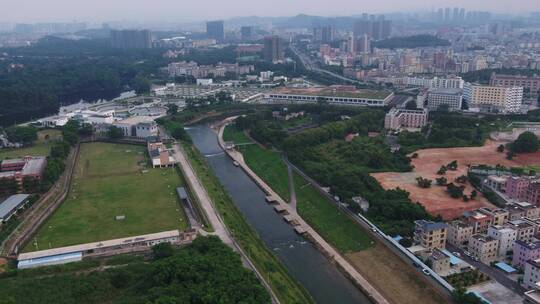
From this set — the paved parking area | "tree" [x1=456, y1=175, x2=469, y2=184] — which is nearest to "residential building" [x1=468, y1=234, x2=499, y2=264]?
the paved parking area

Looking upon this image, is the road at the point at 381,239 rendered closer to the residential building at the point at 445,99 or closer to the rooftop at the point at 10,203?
the rooftop at the point at 10,203

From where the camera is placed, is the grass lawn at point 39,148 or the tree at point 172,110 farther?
the tree at point 172,110

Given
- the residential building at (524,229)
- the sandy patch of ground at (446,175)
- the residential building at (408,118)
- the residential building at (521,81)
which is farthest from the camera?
the residential building at (521,81)

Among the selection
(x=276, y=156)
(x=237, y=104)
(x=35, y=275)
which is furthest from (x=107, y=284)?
(x=237, y=104)

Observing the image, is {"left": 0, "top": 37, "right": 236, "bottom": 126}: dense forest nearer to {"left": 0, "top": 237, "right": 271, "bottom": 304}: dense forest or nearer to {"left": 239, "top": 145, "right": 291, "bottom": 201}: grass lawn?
{"left": 239, "top": 145, "right": 291, "bottom": 201}: grass lawn

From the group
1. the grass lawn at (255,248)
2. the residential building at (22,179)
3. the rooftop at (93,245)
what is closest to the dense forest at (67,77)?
the residential building at (22,179)

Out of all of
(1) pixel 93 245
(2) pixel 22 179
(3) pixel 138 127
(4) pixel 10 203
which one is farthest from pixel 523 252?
(3) pixel 138 127

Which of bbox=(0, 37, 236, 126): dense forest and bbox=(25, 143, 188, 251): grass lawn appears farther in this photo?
bbox=(0, 37, 236, 126): dense forest

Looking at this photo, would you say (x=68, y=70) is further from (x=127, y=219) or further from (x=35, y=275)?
(x=35, y=275)
